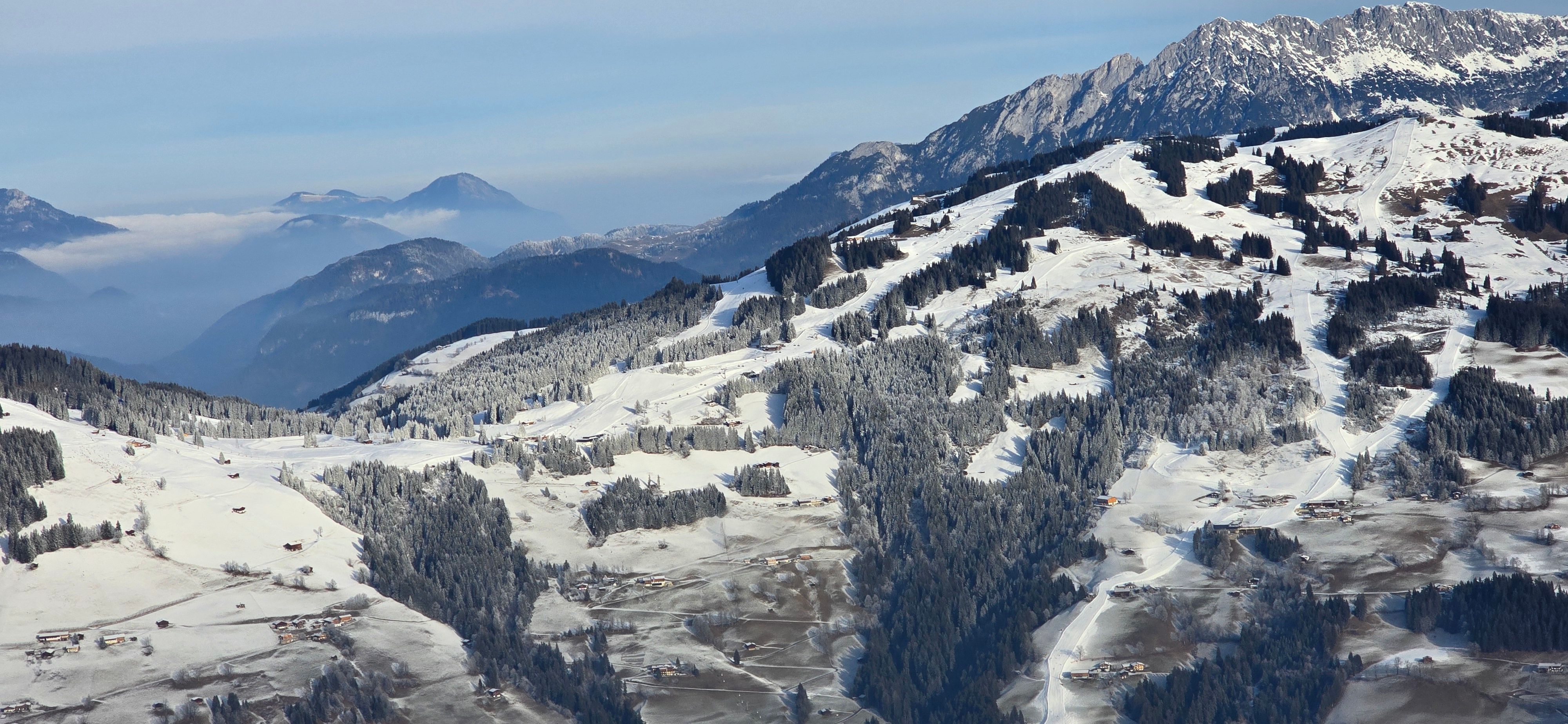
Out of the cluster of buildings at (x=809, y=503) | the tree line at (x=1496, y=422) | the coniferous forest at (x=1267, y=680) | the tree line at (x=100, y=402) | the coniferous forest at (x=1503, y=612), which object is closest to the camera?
the coniferous forest at (x=1267, y=680)

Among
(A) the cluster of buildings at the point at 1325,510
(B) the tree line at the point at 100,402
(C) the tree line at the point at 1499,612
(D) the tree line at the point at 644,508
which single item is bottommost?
(C) the tree line at the point at 1499,612

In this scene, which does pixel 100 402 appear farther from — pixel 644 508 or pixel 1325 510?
pixel 1325 510

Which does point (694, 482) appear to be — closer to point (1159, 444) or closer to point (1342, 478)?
point (1159, 444)

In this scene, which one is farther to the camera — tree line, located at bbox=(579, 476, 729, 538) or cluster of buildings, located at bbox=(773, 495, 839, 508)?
cluster of buildings, located at bbox=(773, 495, 839, 508)

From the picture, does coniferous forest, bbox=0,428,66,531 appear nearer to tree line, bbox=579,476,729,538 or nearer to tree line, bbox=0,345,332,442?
tree line, bbox=0,345,332,442

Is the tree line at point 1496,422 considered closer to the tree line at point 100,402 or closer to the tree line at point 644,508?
the tree line at point 644,508

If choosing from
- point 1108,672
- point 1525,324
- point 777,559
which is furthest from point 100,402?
point 1525,324

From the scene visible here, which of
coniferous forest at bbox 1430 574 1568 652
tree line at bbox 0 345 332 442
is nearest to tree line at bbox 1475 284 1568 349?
coniferous forest at bbox 1430 574 1568 652

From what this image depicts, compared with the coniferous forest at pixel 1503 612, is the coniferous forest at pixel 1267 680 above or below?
below

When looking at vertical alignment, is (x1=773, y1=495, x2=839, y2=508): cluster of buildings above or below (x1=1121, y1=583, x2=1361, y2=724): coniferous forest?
above

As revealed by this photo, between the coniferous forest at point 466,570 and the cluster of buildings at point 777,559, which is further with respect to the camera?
the cluster of buildings at point 777,559

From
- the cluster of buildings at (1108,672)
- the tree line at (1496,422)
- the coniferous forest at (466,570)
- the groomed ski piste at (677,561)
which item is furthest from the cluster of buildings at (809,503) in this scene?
the tree line at (1496,422)

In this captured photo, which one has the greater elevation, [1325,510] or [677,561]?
[1325,510]

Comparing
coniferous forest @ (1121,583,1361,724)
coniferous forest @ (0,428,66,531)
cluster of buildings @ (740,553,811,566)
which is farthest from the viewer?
cluster of buildings @ (740,553,811,566)
